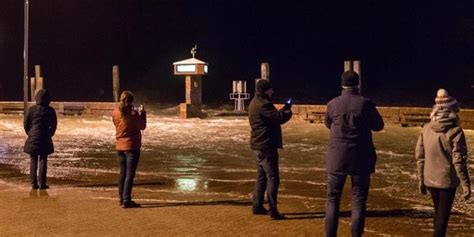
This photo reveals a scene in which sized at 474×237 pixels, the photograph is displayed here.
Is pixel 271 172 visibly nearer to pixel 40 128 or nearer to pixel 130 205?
pixel 130 205

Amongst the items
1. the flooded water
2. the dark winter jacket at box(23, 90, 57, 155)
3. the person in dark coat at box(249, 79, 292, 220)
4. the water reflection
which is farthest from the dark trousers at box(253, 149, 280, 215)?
the dark winter jacket at box(23, 90, 57, 155)

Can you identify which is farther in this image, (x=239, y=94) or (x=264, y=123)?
(x=239, y=94)

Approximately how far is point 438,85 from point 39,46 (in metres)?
48.0

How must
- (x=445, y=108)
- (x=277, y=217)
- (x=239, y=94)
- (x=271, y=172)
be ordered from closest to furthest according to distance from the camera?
(x=445, y=108) < (x=271, y=172) < (x=277, y=217) < (x=239, y=94)

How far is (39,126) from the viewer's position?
911cm

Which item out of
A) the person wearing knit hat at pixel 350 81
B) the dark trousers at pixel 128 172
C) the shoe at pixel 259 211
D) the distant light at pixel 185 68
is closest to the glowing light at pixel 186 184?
the dark trousers at pixel 128 172

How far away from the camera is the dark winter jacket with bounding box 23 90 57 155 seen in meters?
9.06

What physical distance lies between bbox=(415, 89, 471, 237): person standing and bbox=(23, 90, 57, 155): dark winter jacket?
18.8 ft

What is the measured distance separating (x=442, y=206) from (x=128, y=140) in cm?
399

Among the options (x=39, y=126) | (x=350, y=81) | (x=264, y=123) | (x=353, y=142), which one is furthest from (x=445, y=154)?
(x=39, y=126)

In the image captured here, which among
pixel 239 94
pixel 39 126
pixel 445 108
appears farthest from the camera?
pixel 239 94

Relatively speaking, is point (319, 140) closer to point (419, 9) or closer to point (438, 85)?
point (438, 85)

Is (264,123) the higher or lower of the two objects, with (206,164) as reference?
higher

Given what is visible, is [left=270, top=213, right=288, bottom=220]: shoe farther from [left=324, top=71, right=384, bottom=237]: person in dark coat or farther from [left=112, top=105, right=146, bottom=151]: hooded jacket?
[left=112, top=105, right=146, bottom=151]: hooded jacket
